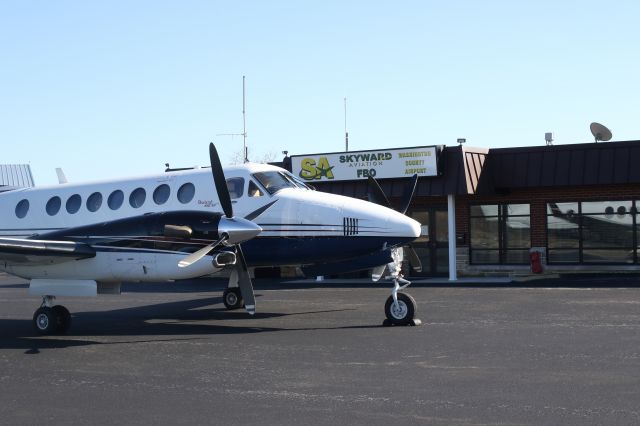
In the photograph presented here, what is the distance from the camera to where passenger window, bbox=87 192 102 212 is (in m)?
19.0

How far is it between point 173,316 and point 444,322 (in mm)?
6399

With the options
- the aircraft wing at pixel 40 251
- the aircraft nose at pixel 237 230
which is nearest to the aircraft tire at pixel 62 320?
the aircraft wing at pixel 40 251

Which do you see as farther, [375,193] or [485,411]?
[375,193]

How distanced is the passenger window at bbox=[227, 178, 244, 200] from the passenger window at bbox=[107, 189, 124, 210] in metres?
2.56

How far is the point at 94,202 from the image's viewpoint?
750 inches

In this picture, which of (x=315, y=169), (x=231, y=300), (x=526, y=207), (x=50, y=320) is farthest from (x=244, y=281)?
(x=526, y=207)

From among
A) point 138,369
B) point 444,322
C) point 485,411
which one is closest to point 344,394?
point 485,411

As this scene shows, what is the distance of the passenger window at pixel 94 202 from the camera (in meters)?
19.0

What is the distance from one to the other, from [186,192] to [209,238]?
118 inches

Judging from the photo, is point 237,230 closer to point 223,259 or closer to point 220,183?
point 223,259

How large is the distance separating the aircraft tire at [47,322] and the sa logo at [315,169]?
678 inches

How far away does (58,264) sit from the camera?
53.4ft

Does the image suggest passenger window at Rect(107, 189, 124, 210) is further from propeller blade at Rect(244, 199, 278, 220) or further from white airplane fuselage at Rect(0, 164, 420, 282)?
propeller blade at Rect(244, 199, 278, 220)

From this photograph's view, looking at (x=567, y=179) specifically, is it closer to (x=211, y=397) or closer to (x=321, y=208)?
(x=321, y=208)
